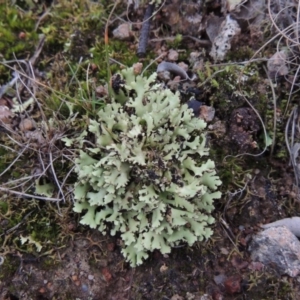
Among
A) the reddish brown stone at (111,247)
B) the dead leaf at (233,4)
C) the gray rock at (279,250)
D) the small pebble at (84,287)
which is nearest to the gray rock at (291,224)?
the gray rock at (279,250)

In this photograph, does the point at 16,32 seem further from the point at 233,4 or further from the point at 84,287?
the point at 84,287

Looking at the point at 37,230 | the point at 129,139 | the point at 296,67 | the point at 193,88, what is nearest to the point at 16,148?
the point at 37,230

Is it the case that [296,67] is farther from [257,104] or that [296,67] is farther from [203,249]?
[203,249]

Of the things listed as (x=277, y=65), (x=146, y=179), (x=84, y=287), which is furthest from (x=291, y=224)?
(x=84, y=287)

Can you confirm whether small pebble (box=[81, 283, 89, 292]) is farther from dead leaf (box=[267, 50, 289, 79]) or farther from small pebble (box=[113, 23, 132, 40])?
dead leaf (box=[267, 50, 289, 79])

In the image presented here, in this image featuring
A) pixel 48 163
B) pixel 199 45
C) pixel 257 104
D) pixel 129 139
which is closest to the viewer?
pixel 129 139
